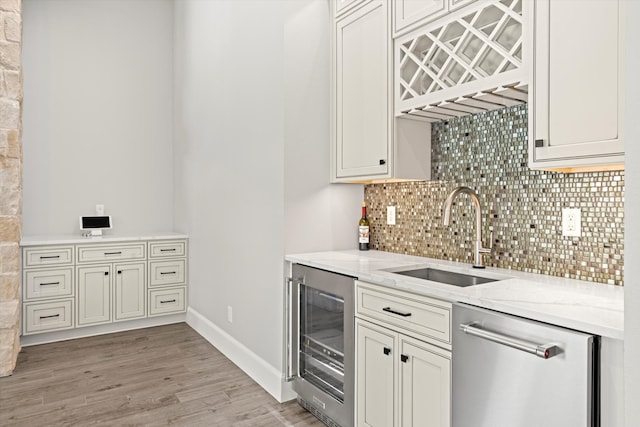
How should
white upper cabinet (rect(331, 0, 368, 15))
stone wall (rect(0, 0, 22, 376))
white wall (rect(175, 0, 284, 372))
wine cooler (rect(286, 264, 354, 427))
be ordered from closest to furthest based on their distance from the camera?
wine cooler (rect(286, 264, 354, 427)) < white upper cabinet (rect(331, 0, 368, 15)) < white wall (rect(175, 0, 284, 372)) < stone wall (rect(0, 0, 22, 376))

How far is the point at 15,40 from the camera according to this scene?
322 cm

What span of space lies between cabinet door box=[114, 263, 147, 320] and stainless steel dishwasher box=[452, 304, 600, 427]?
132 inches

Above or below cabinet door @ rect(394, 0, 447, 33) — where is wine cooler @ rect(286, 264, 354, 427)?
below

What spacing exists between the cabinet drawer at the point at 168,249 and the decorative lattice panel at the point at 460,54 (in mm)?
2826

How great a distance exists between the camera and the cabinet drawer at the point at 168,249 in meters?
4.33

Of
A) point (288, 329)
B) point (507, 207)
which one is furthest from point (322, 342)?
point (507, 207)

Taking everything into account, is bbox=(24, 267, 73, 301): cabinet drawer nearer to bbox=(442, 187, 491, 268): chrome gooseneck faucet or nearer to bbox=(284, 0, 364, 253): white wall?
bbox=(284, 0, 364, 253): white wall

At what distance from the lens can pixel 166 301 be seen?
4.42 m

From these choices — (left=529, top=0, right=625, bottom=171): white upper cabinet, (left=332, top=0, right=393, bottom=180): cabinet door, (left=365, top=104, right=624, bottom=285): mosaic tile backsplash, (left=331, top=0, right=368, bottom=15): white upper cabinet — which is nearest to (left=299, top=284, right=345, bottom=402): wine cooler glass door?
(left=365, top=104, right=624, bottom=285): mosaic tile backsplash

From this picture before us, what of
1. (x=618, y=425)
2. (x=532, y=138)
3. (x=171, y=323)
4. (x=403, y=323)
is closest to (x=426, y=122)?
(x=532, y=138)

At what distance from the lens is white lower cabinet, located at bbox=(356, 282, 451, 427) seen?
1.78 metres

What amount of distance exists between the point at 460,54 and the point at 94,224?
148 inches

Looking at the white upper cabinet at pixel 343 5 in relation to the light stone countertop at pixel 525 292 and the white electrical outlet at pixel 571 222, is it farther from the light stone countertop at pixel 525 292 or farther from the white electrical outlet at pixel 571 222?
the white electrical outlet at pixel 571 222

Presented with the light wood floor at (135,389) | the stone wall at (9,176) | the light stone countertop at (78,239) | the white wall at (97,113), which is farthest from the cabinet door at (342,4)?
the white wall at (97,113)
